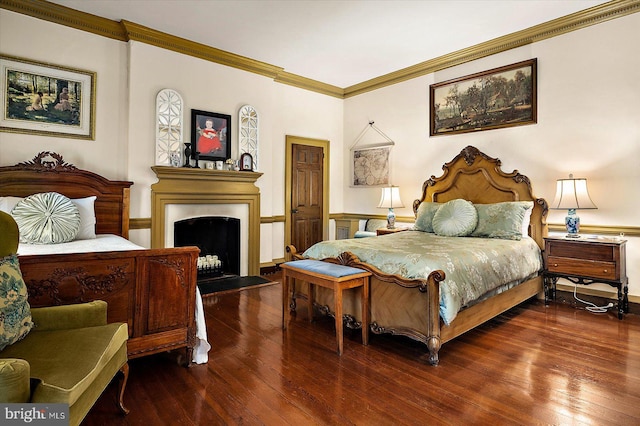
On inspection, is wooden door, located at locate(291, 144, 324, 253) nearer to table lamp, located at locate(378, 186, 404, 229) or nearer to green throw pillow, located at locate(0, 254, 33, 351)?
table lamp, located at locate(378, 186, 404, 229)

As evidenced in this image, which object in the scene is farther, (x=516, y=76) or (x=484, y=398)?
(x=516, y=76)

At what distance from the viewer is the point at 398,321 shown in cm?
267

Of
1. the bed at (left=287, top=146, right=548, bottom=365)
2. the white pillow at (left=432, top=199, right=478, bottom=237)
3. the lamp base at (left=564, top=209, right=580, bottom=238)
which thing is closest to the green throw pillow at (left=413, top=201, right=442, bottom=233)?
the bed at (left=287, top=146, right=548, bottom=365)

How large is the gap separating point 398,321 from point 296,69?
4.17 metres

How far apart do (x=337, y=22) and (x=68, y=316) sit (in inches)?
145

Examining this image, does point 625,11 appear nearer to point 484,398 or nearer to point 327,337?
point 484,398

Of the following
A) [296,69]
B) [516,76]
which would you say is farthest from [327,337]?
[296,69]

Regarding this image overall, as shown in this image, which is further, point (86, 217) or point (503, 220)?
point (503, 220)

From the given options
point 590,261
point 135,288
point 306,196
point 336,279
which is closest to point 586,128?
point 590,261

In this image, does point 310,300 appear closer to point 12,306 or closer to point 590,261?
point 12,306

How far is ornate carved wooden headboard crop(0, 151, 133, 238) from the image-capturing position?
353cm

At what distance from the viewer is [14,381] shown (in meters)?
1.17

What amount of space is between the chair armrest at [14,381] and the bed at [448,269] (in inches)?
81.7

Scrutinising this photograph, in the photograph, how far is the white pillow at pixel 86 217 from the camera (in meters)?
3.56
